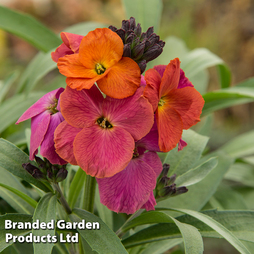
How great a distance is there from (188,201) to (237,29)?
321 cm

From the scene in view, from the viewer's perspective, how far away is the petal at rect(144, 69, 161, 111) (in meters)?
0.50

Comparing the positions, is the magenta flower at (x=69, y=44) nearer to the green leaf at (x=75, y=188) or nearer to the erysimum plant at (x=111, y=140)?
the erysimum plant at (x=111, y=140)

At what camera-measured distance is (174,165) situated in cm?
83

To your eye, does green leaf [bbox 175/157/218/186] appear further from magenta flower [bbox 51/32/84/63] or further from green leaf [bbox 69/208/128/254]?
magenta flower [bbox 51/32/84/63]

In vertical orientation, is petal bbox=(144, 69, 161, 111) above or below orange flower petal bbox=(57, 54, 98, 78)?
below

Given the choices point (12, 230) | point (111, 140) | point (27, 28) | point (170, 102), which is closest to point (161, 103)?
point (170, 102)

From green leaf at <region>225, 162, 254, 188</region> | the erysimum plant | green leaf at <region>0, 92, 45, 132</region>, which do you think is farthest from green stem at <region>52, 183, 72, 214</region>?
green leaf at <region>225, 162, 254, 188</region>

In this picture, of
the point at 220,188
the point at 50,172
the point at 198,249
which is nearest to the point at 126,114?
the point at 50,172

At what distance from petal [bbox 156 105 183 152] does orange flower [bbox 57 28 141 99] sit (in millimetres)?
72

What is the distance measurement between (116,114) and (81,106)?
6 centimetres

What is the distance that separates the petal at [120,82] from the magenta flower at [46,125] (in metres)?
0.12

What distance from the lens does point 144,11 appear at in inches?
48.7

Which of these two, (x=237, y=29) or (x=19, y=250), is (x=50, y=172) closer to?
(x=19, y=250)

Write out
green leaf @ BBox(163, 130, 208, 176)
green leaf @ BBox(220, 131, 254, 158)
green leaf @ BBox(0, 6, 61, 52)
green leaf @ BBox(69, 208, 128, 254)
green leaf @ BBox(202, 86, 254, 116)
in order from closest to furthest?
green leaf @ BBox(69, 208, 128, 254) < green leaf @ BBox(163, 130, 208, 176) < green leaf @ BBox(202, 86, 254, 116) < green leaf @ BBox(0, 6, 61, 52) < green leaf @ BBox(220, 131, 254, 158)
